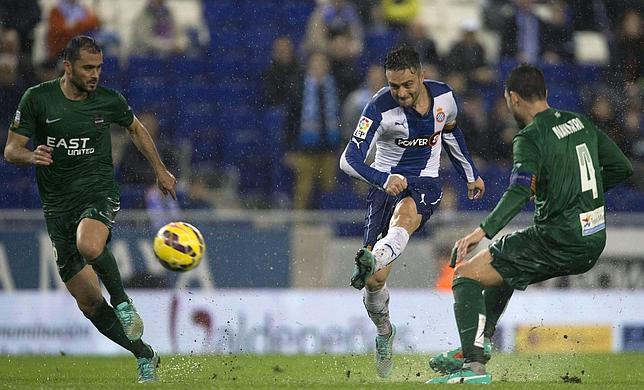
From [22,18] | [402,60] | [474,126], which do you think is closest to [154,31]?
[22,18]

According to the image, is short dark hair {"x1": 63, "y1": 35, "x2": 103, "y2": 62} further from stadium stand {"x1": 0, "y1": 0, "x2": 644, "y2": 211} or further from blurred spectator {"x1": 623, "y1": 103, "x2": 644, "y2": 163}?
blurred spectator {"x1": 623, "y1": 103, "x2": 644, "y2": 163}

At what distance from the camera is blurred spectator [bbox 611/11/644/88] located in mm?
15078

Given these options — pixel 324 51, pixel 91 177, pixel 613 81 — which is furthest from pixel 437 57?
pixel 91 177

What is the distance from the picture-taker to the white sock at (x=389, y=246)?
854 cm

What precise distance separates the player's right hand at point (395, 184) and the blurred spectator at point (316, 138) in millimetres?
5913

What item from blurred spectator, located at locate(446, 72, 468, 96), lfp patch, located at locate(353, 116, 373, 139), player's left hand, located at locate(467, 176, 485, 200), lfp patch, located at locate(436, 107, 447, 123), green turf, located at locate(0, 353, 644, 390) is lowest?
green turf, located at locate(0, 353, 644, 390)

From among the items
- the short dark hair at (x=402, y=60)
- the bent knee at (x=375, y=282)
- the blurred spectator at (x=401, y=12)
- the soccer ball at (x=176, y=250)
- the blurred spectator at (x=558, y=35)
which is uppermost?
the blurred spectator at (x=401, y=12)

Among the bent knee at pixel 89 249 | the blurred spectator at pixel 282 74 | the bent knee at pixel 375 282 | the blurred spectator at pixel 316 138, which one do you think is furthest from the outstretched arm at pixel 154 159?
the blurred spectator at pixel 282 74

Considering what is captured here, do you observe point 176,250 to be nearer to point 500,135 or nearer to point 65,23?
point 500,135

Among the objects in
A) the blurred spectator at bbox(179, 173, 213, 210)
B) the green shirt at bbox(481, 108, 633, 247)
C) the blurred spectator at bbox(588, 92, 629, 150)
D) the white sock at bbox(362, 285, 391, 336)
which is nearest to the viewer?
the green shirt at bbox(481, 108, 633, 247)

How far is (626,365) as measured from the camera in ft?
34.5

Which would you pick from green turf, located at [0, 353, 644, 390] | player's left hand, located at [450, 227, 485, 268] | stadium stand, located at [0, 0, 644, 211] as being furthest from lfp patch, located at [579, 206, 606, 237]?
stadium stand, located at [0, 0, 644, 211]

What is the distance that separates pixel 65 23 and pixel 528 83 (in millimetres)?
9055

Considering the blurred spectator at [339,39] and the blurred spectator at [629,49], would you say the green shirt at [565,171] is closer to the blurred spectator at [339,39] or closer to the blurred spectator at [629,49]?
the blurred spectator at [339,39]
